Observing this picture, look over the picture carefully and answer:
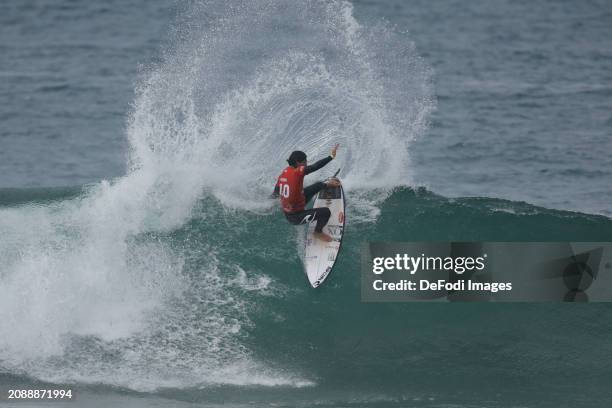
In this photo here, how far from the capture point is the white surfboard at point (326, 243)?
17297 mm

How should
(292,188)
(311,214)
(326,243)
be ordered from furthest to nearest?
(326,243) → (311,214) → (292,188)

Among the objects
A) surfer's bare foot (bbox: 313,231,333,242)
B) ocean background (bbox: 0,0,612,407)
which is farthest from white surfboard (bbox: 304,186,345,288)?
ocean background (bbox: 0,0,612,407)

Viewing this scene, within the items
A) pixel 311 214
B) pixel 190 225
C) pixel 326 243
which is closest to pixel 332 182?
pixel 311 214

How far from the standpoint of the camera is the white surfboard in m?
17.3

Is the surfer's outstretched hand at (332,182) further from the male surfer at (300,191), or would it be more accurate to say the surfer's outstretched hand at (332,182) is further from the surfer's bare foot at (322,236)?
the surfer's bare foot at (322,236)

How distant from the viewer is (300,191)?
16625mm

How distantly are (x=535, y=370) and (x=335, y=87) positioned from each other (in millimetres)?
7086

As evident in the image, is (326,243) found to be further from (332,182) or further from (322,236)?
(332,182)

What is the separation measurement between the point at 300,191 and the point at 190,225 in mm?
2804

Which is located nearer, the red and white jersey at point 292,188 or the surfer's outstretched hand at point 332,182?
the red and white jersey at point 292,188

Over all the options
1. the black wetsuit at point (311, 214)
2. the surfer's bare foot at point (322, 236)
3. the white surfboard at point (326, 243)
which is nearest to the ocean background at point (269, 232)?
the white surfboard at point (326, 243)

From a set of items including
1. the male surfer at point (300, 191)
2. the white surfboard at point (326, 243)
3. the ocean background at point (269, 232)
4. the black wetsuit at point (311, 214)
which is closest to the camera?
the ocean background at point (269, 232)

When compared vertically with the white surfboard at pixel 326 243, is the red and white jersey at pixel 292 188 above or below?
above

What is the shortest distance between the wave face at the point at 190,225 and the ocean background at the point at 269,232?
4cm
